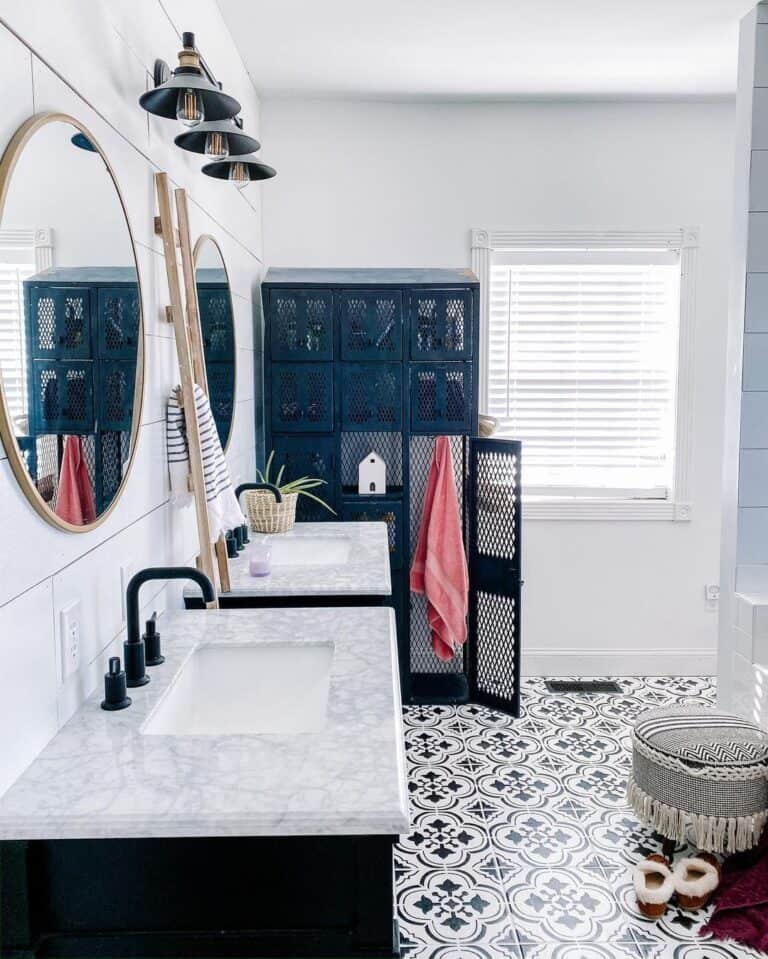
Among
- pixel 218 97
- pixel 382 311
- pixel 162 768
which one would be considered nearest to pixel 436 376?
pixel 382 311

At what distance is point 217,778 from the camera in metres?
1.23

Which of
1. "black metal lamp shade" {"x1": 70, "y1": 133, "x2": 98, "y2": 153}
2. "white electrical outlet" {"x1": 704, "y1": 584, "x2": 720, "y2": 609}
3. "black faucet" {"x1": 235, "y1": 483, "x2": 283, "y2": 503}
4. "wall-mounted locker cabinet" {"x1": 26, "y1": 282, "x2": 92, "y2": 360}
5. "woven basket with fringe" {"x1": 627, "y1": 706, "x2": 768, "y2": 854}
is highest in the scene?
"black metal lamp shade" {"x1": 70, "y1": 133, "x2": 98, "y2": 153}

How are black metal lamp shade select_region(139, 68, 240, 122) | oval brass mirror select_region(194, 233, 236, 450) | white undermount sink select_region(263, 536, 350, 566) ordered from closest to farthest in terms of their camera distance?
1. black metal lamp shade select_region(139, 68, 240, 122)
2. oval brass mirror select_region(194, 233, 236, 450)
3. white undermount sink select_region(263, 536, 350, 566)

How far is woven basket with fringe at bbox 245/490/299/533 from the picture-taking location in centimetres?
318

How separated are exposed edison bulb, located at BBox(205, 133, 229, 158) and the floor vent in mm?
2909

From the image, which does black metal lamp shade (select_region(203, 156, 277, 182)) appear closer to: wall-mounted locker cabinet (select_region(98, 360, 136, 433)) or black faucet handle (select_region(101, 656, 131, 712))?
wall-mounted locker cabinet (select_region(98, 360, 136, 433))

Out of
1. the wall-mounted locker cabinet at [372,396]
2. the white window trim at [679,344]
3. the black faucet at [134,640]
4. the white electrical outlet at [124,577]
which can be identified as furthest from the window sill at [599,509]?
the black faucet at [134,640]

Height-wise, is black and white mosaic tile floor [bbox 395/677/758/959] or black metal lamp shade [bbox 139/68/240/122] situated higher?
black metal lamp shade [bbox 139/68/240/122]

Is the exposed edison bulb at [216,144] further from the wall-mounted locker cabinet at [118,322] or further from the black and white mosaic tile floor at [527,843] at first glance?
the black and white mosaic tile floor at [527,843]

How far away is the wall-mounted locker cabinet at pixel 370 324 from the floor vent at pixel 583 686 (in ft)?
5.75

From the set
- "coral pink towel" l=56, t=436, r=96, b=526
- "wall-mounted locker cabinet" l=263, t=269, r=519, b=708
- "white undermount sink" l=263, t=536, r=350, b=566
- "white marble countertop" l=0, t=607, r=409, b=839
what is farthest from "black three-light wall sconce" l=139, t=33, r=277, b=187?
"wall-mounted locker cabinet" l=263, t=269, r=519, b=708

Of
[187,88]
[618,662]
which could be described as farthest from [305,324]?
[618,662]

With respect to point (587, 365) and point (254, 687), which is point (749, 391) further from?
point (254, 687)

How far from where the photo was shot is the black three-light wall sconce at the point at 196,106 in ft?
6.06
